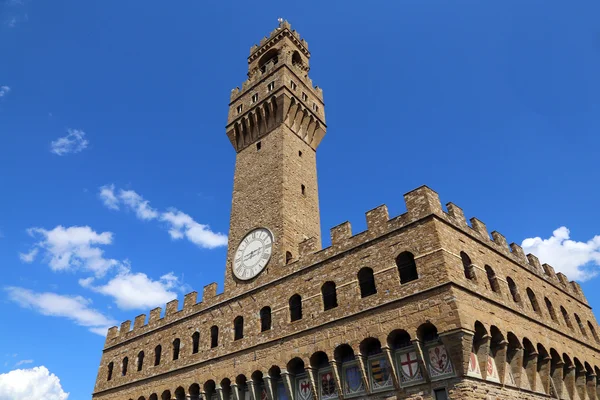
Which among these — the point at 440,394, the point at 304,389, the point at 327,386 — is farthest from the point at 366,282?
the point at 304,389

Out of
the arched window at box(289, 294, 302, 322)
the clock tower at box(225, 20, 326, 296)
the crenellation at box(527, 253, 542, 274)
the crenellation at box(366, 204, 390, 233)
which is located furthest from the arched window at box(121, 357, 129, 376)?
the crenellation at box(527, 253, 542, 274)

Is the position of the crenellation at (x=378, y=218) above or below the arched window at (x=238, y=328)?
above

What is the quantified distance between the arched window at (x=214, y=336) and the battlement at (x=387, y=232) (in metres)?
1.28

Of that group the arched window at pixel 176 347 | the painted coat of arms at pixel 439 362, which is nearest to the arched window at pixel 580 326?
the painted coat of arms at pixel 439 362

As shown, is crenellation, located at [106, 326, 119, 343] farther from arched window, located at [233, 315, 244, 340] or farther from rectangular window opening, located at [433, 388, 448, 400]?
rectangular window opening, located at [433, 388, 448, 400]

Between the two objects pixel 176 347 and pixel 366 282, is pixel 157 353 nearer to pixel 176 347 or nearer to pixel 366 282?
pixel 176 347

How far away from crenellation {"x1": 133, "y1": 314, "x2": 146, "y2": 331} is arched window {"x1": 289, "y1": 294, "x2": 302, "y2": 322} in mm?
12698

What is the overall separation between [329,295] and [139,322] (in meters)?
15.3

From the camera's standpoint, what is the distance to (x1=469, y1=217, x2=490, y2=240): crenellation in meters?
20.4

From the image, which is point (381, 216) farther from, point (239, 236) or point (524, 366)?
point (239, 236)

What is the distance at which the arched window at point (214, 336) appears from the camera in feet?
76.3

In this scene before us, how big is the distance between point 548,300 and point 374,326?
38.2 ft

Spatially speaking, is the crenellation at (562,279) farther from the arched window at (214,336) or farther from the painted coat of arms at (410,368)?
the arched window at (214,336)

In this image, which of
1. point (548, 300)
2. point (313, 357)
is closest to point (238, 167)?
point (313, 357)
